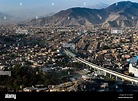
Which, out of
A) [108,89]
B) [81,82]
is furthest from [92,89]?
[81,82]

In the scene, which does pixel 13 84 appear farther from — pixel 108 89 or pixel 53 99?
pixel 108 89

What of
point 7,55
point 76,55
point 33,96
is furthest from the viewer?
point 7,55

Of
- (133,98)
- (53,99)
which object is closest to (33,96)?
(53,99)

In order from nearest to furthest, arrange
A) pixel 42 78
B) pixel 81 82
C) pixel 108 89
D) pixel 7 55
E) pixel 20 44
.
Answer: pixel 108 89 → pixel 81 82 → pixel 42 78 → pixel 7 55 → pixel 20 44

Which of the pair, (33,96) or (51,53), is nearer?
(33,96)

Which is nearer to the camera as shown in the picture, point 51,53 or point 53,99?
point 53,99

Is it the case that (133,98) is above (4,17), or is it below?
below

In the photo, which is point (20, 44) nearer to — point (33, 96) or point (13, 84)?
point (13, 84)

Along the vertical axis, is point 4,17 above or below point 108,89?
above

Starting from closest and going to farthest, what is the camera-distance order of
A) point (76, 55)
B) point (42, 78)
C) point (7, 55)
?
point (42, 78) → point (76, 55) → point (7, 55)
